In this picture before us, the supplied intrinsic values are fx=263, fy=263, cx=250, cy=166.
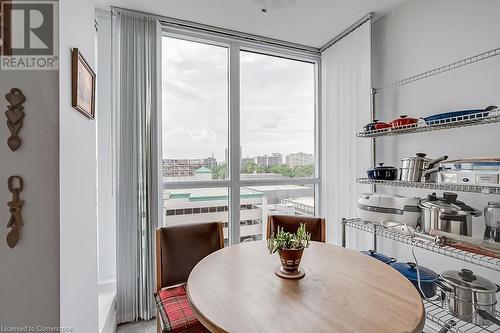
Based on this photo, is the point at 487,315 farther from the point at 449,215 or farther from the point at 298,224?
the point at 298,224

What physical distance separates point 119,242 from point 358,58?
9.32 ft

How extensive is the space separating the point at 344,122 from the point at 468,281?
5.90 feet

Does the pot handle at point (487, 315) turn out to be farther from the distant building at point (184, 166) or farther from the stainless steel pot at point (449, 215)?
the distant building at point (184, 166)

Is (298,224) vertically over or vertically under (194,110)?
under

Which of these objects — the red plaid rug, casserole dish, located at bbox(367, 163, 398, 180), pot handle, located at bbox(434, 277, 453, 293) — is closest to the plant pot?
the red plaid rug

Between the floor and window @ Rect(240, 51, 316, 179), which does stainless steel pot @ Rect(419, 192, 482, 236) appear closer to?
window @ Rect(240, 51, 316, 179)

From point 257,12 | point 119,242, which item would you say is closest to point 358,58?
point 257,12

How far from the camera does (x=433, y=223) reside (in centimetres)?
165

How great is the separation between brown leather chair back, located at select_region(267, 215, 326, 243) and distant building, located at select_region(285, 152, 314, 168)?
1.17m

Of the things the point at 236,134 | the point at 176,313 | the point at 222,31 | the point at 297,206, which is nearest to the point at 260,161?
the point at 236,134

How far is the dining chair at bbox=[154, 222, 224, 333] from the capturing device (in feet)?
5.07

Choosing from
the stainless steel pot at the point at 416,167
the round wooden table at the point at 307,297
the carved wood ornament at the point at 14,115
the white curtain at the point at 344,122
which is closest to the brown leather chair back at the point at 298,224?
the round wooden table at the point at 307,297

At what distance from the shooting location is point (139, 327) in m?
2.24

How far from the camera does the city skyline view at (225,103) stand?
8.86 ft
